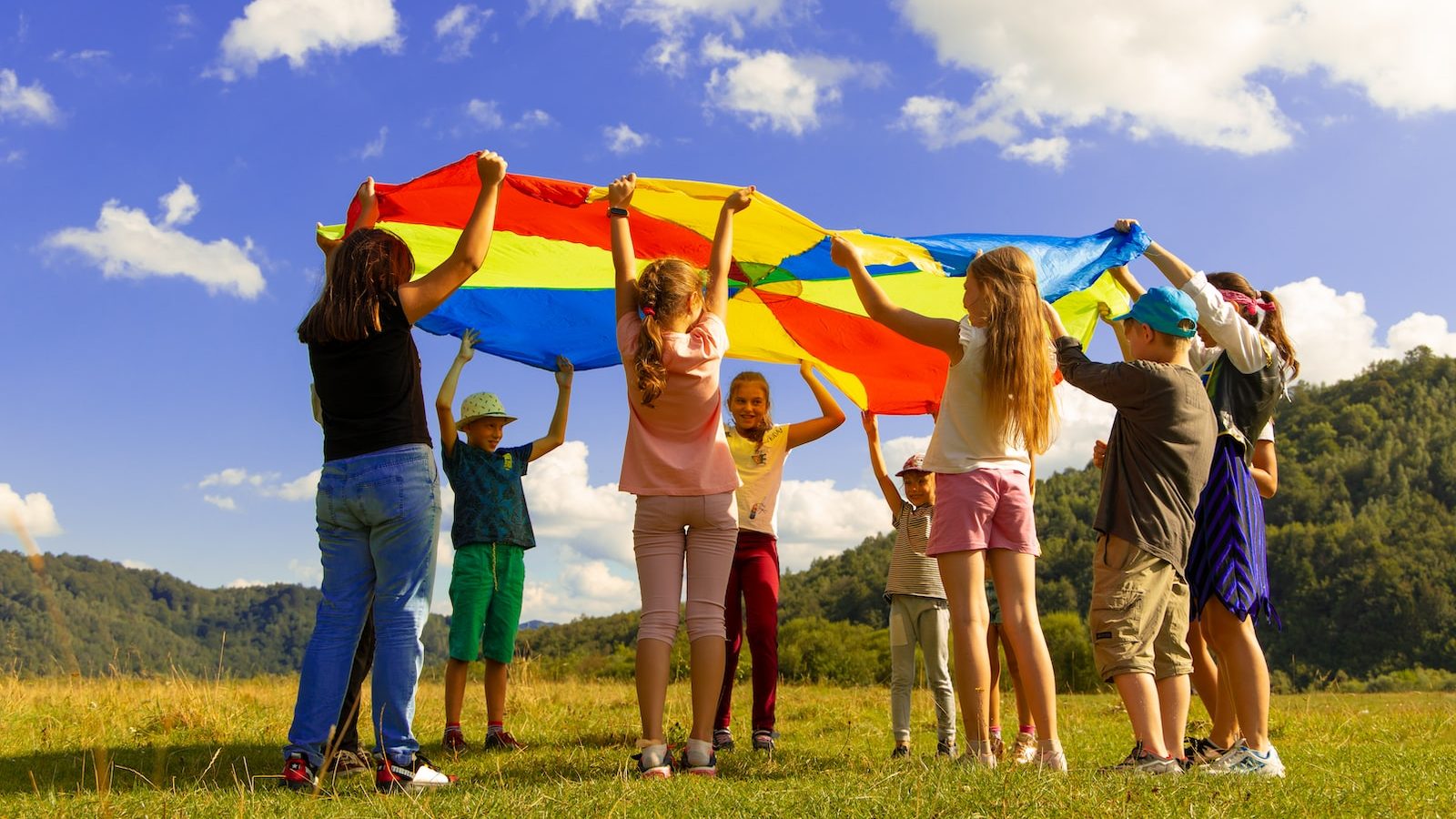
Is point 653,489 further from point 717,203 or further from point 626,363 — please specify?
point 717,203

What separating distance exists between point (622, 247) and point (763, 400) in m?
1.62

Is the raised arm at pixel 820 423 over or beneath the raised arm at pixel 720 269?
beneath

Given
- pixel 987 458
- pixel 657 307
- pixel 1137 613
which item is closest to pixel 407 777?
pixel 657 307

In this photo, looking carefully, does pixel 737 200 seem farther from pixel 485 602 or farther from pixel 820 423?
pixel 485 602

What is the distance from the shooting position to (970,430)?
3592mm

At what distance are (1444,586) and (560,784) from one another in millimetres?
46844

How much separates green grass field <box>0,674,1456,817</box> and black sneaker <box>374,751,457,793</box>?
0.25 ft

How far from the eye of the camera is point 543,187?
4.75m

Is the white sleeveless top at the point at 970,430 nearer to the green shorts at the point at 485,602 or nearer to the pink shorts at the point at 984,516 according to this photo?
the pink shorts at the point at 984,516

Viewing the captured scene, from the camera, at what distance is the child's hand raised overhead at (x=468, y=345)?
5070mm

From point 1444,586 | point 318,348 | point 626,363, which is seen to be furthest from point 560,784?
point 1444,586

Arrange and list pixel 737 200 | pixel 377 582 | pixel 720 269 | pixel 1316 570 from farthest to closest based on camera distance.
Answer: pixel 1316 570 → pixel 737 200 → pixel 720 269 → pixel 377 582

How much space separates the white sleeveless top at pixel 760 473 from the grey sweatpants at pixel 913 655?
2.44 feet

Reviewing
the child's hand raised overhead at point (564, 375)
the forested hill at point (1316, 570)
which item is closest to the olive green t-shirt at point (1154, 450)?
the child's hand raised overhead at point (564, 375)
